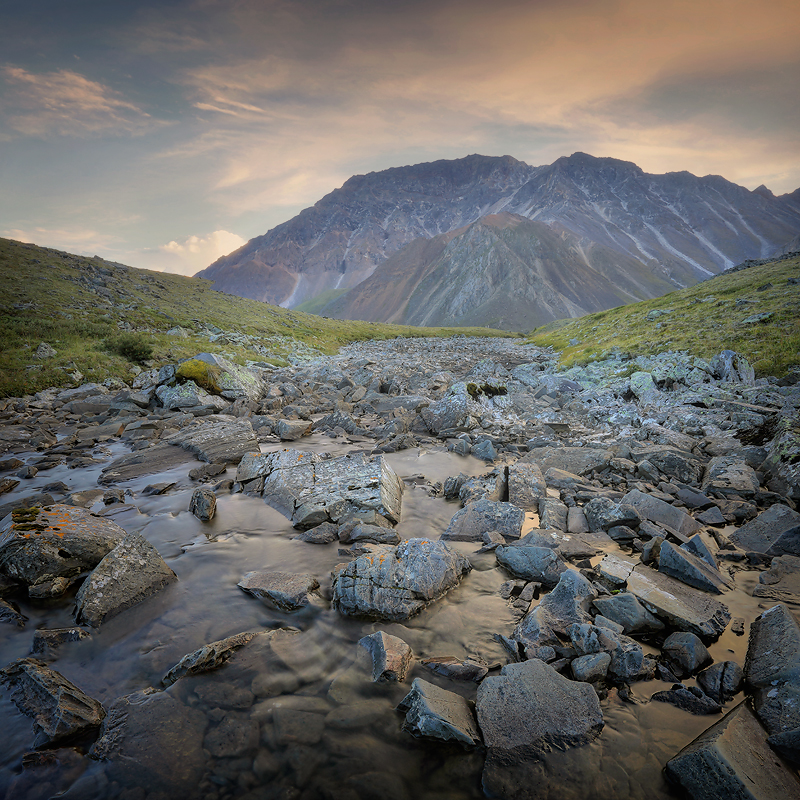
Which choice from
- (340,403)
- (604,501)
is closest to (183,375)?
(340,403)

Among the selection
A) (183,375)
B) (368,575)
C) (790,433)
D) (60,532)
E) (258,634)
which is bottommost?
(258,634)

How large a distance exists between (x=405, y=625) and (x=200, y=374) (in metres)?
18.6

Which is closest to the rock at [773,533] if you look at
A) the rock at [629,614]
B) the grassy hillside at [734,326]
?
the rock at [629,614]

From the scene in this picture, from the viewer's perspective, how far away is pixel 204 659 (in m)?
5.07

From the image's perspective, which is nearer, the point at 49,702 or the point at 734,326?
the point at 49,702

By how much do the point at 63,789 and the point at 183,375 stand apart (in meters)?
18.9

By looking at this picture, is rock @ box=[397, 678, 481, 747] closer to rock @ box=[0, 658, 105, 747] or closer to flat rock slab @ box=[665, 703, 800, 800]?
flat rock slab @ box=[665, 703, 800, 800]

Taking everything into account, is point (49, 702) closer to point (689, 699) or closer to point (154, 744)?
point (154, 744)

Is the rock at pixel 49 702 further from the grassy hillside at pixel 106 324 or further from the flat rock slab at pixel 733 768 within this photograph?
the grassy hillside at pixel 106 324

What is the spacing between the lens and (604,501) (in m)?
8.72

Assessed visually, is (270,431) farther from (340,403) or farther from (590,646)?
(590,646)

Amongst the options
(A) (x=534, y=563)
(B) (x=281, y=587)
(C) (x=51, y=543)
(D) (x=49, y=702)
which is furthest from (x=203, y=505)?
(A) (x=534, y=563)

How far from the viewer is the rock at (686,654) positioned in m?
4.94

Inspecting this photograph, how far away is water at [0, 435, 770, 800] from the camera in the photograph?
3.80 metres
